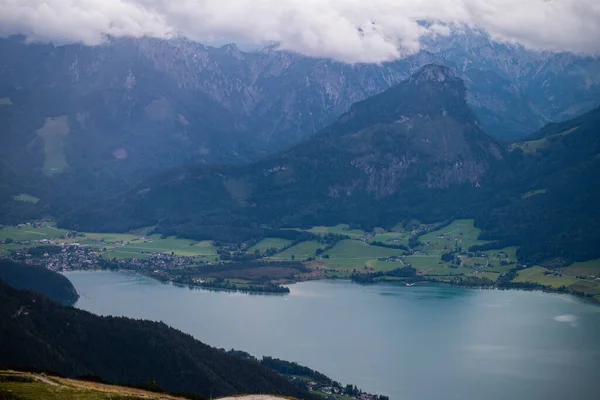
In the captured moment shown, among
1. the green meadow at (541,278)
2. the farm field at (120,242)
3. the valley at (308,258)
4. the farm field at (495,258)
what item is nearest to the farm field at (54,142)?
the valley at (308,258)

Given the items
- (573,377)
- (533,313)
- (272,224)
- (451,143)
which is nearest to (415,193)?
(451,143)

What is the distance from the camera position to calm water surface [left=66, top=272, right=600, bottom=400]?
68688 mm

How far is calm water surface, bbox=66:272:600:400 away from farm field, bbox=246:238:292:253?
2153 centimetres

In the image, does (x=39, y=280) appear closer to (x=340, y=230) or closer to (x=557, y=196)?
(x=340, y=230)

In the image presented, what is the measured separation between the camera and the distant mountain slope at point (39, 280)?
305ft

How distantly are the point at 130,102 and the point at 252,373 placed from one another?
138548 millimetres

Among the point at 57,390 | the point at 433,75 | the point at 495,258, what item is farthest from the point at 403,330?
the point at 433,75

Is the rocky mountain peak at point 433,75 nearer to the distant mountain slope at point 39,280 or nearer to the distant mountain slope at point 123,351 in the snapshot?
the distant mountain slope at point 39,280

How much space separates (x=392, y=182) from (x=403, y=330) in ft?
232

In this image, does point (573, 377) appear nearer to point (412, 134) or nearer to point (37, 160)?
point (412, 134)

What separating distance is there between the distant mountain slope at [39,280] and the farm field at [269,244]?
37.3 metres

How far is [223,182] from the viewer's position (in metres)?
157

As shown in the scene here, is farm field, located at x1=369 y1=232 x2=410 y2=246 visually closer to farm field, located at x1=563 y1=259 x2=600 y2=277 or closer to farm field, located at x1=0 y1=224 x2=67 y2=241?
farm field, located at x1=563 y1=259 x2=600 y2=277

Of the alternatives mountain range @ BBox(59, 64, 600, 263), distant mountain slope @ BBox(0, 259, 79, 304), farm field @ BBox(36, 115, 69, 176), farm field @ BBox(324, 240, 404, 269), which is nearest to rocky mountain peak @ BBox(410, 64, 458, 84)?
mountain range @ BBox(59, 64, 600, 263)
